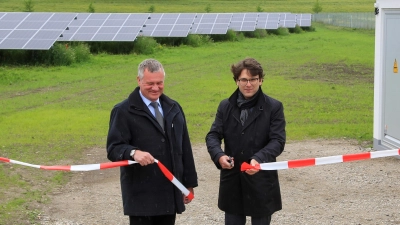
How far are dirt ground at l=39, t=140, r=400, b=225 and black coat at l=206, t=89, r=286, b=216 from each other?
221 cm

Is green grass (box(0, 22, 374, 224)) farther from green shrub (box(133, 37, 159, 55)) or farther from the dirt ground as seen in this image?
green shrub (box(133, 37, 159, 55))

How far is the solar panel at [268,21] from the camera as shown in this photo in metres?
46.0

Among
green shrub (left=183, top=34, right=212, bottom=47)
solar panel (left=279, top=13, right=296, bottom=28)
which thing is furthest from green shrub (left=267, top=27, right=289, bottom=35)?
green shrub (left=183, top=34, right=212, bottom=47)

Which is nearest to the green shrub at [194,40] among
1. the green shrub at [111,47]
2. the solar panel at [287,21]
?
the green shrub at [111,47]

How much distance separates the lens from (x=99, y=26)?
106ft

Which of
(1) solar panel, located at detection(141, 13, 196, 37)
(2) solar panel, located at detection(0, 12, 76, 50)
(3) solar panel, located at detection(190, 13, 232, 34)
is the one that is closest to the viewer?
(2) solar panel, located at detection(0, 12, 76, 50)

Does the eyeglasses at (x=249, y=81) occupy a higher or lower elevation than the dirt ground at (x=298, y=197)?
higher

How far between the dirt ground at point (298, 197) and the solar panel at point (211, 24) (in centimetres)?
2749

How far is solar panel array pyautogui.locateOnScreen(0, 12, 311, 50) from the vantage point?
26403mm

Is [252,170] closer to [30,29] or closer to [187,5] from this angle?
[30,29]

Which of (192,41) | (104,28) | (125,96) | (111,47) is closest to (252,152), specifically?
(125,96)

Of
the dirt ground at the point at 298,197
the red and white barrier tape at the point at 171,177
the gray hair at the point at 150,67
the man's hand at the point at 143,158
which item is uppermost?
the gray hair at the point at 150,67

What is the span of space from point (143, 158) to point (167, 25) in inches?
1254

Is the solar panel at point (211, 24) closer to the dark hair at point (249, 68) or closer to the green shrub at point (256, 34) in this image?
the green shrub at point (256, 34)
